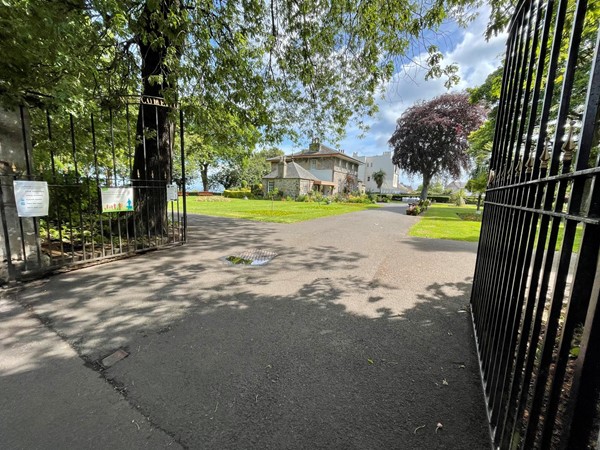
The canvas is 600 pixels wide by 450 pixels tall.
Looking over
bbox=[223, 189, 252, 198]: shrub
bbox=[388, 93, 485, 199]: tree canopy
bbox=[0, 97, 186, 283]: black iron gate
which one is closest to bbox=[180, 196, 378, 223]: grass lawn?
bbox=[0, 97, 186, 283]: black iron gate

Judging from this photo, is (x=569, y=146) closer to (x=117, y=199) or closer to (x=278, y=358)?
(x=278, y=358)

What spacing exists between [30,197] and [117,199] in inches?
58.4

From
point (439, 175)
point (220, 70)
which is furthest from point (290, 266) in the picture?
point (439, 175)

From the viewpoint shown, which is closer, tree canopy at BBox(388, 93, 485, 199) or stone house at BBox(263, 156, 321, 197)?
tree canopy at BBox(388, 93, 485, 199)

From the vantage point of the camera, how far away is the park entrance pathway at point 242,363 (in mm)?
1857

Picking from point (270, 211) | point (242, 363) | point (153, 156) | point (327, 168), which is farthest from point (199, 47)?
point (327, 168)

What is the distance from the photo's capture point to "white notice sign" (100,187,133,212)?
17.6 ft

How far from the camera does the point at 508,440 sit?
1.50m

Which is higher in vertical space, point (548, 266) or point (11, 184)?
point (11, 184)

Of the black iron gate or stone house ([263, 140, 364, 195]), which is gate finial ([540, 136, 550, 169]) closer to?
the black iron gate

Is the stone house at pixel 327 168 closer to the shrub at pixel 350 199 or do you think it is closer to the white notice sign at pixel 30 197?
the shrub at pixel 350 199

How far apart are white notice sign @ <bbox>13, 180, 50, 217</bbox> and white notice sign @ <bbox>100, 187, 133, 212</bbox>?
3.51ft

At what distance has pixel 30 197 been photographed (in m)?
4.12

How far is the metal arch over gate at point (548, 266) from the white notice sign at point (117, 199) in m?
6.48
